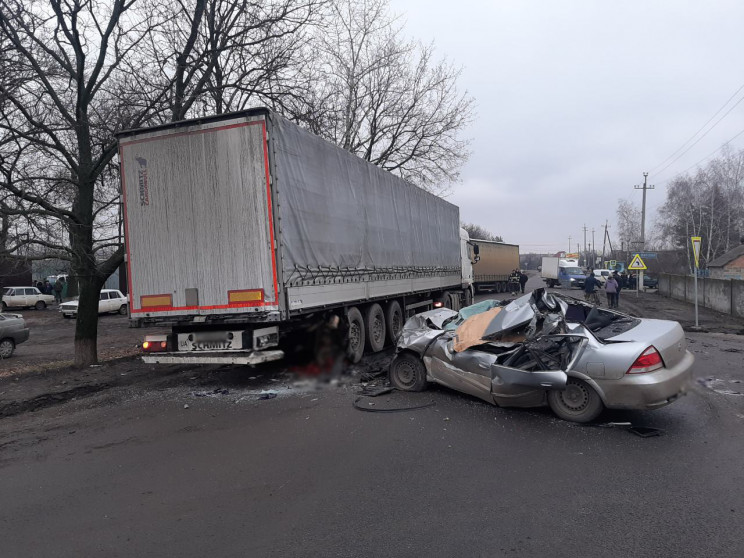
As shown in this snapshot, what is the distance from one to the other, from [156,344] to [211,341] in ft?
3.23

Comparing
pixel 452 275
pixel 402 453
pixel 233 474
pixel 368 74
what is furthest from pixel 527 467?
pixel 368 74

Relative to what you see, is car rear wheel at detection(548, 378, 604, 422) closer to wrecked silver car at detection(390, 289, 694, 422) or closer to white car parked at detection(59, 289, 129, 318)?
wrecked silver car at detection(390, 289, 694, 422)

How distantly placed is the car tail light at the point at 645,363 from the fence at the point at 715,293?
615 inches

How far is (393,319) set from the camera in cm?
1230

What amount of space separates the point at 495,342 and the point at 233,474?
332cm

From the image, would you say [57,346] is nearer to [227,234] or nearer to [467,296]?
[227,234]

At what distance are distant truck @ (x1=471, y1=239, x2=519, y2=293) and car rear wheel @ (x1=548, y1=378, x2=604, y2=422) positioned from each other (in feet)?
96.8

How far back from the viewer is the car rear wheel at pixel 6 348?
14250mm

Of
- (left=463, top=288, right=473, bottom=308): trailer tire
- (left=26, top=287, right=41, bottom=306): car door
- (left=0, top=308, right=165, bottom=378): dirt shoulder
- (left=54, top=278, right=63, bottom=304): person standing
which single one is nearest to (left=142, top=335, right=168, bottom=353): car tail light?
(left=0, top=308, right=165, bottom=378): dirt shoulder

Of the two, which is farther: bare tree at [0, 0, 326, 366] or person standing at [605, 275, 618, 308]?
person standing at [605, 275, 618, 308]

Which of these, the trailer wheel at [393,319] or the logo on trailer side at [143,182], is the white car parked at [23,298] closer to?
the trailer wheel at [393,319]

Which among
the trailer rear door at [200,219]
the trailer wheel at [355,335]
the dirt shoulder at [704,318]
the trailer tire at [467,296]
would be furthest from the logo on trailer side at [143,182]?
the dirt shoulder at [704,318]

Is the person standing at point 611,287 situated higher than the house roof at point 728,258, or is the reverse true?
the house roof at point 728,258

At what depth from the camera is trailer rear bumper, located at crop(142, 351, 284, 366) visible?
7430 millimetres
